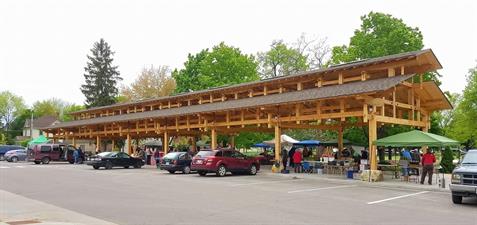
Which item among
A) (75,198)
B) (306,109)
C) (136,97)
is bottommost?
(75,198)

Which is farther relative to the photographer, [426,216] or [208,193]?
[208,193]

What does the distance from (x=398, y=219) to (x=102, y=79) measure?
233ft

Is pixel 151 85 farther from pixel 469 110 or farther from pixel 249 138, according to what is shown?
pixel 469 110

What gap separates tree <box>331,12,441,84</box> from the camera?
39.7 m

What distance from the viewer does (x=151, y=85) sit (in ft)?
238

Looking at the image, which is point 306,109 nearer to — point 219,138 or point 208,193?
point 208,193

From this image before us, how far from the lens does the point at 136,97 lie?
72500 millimetres

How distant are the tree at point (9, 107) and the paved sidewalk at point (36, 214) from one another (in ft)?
363

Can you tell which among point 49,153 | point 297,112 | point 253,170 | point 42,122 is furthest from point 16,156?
point 42,122

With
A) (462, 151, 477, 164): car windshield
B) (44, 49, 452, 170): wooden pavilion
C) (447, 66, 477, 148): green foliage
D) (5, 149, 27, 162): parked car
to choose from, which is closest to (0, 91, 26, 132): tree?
(5, 149, 27, 162): parked car

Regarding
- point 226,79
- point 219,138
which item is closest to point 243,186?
point 219,138

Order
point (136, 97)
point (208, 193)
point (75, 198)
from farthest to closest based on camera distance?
point (136, 97) < point (208, 193) < point (75, 198)

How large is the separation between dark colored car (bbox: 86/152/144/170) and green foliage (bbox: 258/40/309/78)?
28.2 m

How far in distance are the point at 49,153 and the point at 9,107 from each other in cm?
8226
